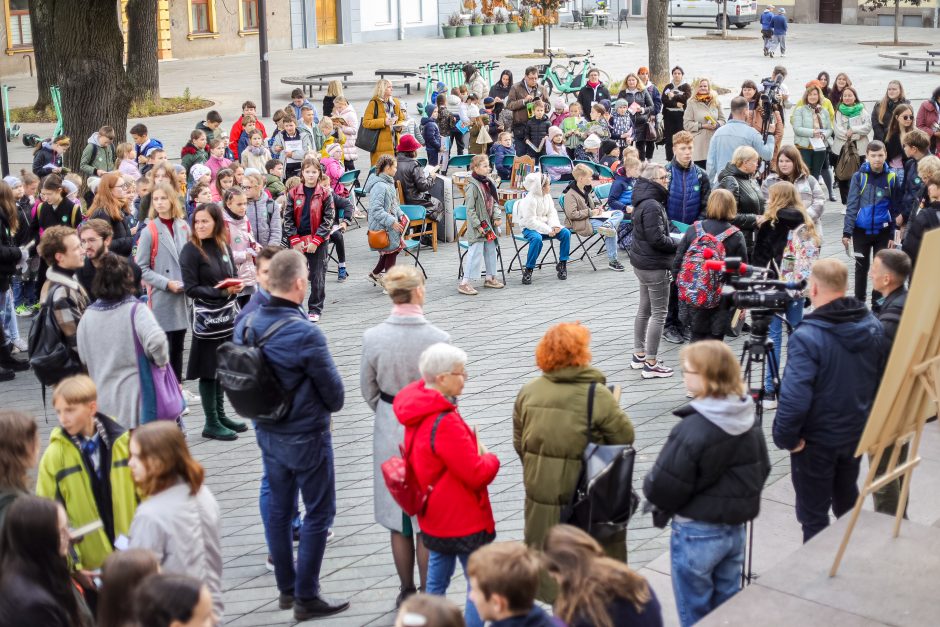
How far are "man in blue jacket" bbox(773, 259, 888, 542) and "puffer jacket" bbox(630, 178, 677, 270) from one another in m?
3.37

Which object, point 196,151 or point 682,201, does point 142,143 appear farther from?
point 682,201

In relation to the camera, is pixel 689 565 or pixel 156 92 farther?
pixel 156 92

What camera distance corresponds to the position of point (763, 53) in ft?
131

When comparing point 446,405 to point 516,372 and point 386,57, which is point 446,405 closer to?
point 516,372

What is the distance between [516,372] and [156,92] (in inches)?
821

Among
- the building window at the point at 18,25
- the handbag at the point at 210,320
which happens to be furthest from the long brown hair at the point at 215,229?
the building window at the point at 18,25

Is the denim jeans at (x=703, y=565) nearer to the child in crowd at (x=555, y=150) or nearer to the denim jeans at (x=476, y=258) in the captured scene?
the denim jeans at (x=476, y=258)

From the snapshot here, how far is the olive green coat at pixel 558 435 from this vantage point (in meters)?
5.63

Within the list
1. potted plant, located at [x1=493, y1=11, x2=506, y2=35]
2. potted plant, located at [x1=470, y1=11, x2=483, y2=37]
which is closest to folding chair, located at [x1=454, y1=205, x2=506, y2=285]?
potted plant, located at [x1=470, y1=11, x2=483, y2=37]

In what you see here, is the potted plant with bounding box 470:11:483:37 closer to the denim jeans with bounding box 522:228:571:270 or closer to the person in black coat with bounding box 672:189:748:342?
the denim jeans with bounding box 522:228:571:270

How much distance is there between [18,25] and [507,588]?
35189 mm

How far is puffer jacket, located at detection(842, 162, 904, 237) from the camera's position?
11078 millimetres

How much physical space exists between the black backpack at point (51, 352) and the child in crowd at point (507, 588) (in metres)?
4.59

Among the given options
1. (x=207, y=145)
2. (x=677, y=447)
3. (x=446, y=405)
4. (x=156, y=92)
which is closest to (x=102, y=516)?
(x=446, y=405)
